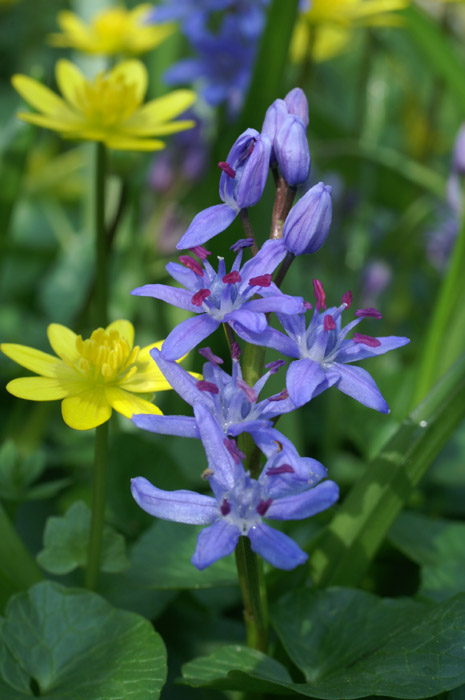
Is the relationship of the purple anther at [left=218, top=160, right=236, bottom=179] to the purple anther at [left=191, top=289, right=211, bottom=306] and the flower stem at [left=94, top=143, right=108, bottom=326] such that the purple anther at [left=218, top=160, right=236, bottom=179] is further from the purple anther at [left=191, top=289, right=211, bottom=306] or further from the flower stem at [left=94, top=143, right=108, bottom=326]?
the flower stem at [left=94, top=143, right=108, bottom=326]

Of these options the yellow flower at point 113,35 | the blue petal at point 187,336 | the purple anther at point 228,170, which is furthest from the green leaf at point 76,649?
the yellow flower at point 113,35

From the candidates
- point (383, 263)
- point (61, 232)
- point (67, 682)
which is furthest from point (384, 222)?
point (67, 682)

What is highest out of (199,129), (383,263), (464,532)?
(199,129)

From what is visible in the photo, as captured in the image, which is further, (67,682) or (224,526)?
(67,682)

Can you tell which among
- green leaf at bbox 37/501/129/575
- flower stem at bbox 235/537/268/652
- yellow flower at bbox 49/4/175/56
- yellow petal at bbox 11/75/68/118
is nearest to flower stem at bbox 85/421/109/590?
green leaf at bbox 37/501/129/575

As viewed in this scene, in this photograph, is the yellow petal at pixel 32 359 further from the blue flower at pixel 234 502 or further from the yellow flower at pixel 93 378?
the blue flower at pixel 234 502

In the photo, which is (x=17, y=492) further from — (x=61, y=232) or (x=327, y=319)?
(x=61, y=232)

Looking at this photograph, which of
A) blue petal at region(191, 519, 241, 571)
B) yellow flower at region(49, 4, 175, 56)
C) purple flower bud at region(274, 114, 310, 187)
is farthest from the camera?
yellow flower at region(49, 4, 175, 56)
